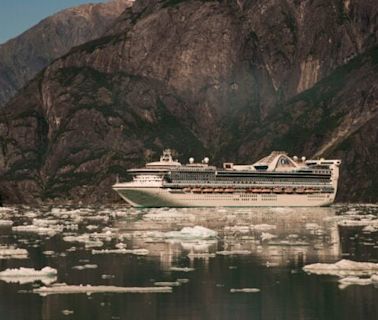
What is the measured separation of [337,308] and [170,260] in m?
26.5

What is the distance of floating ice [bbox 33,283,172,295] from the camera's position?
215 ft

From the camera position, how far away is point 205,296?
6538cm

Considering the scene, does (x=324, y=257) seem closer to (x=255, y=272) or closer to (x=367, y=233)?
(x=255, y=272)

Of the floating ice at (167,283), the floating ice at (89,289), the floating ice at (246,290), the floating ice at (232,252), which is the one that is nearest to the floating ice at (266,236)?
the floating ice at (232,252)

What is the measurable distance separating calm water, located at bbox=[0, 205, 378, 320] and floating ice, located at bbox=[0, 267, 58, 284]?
0.95 meters

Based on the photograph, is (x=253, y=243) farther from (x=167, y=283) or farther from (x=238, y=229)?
(x=167, y=283)

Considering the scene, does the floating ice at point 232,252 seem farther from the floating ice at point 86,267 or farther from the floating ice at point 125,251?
the floating ice at point 86,267

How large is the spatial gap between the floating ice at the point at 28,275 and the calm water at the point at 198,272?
953mm

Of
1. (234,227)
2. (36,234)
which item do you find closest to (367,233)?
(234,227)

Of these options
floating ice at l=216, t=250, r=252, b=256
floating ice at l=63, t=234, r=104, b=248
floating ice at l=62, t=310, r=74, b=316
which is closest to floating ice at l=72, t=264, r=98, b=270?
floating ice at l=216, t=250, r=252, b=256

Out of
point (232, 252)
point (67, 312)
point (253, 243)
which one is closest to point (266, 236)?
point (253, 243)

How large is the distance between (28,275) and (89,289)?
28.0 feet

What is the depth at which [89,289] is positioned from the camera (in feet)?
217

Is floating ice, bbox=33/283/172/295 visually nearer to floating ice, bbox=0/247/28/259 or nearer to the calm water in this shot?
the calm water
